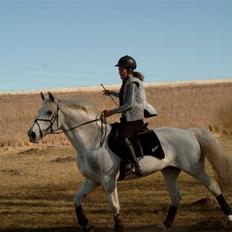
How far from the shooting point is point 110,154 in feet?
30.0

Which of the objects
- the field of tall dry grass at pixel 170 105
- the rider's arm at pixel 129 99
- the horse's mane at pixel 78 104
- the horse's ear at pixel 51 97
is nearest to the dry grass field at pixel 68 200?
the horse's mane at pixel 78 104

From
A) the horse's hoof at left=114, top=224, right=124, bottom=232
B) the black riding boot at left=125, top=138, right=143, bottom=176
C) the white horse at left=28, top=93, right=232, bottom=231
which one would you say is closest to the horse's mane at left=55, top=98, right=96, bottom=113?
the white horse at left=28, top=93, right=232, bottom=231

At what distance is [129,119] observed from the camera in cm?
916

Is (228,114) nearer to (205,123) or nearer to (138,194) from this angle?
(205,123)

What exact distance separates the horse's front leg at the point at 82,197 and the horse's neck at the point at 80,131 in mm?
542

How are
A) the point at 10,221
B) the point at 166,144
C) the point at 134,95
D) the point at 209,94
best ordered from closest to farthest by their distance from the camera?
1. the point at 134,95
2. the point at 166,144
3. the point at 10,221
4. the point at 209,94

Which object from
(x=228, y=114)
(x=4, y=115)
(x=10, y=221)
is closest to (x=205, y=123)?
(x=228, y=114)

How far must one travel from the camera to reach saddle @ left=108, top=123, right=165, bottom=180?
30.1ft

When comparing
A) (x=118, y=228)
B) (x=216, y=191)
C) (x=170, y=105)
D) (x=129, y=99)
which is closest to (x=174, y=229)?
(x=216, y=191)

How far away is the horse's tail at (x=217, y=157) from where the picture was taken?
991 cm

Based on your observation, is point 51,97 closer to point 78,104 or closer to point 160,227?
point 78,104

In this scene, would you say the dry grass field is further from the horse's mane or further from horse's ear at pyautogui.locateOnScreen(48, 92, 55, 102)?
horse's ear at pyautogui.locateOnScreen(48, 92, 55, 102)

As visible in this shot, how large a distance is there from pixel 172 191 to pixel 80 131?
1.95 meters

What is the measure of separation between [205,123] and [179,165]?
1471 inches
